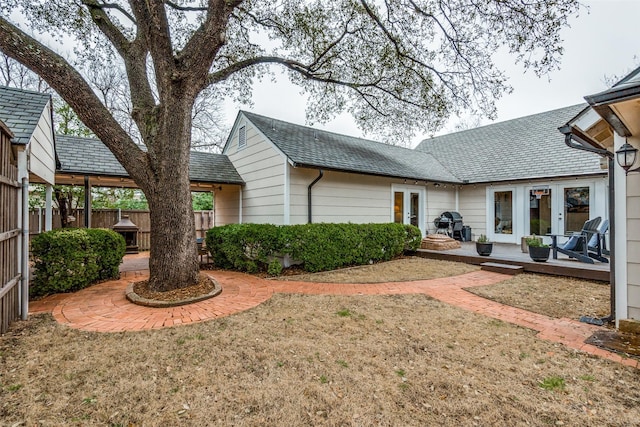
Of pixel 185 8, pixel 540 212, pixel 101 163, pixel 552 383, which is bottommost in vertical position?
pixel 552 383

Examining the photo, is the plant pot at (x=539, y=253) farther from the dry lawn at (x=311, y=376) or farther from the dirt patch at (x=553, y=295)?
the dry lawn at (x=311, y=376)

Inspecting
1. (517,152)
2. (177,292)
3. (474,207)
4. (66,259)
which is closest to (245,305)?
(177,292)

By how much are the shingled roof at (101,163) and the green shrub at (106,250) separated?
2.43 metres

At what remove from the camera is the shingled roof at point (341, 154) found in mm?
8031

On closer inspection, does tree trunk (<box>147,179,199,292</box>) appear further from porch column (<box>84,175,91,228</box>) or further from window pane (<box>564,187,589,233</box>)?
window pane (<box>564,187,589,233</box>)

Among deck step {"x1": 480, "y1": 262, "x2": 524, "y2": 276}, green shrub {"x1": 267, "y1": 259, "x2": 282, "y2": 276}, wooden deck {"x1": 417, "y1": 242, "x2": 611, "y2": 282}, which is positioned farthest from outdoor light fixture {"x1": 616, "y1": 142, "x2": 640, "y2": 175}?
green shrub {"x1": 267, "y1": 259, "x2": 282, "y2": 276}

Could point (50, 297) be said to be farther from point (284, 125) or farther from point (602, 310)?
point (602, 310)

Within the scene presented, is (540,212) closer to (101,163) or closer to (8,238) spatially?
(8,238)

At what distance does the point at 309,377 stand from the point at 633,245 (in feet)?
12.7

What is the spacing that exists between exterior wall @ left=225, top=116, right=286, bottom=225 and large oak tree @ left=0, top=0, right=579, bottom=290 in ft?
5.24

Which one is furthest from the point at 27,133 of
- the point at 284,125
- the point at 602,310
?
the point at 602,310

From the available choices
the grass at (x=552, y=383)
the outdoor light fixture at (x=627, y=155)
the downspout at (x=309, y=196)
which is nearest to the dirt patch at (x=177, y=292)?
the downspout at (x=309, y=196)

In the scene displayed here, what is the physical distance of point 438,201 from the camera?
11648 millimetres

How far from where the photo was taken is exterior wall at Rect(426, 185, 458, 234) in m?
11.3
